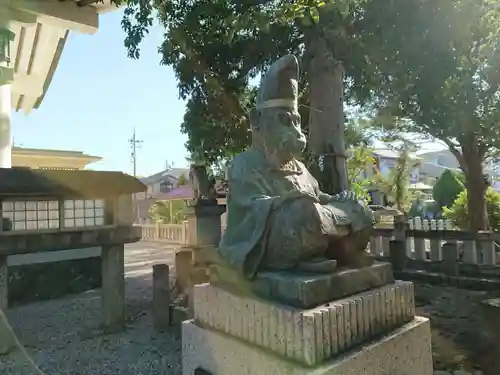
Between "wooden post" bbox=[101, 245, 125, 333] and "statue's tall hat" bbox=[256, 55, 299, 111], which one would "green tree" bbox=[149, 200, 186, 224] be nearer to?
"wooden post" bbox=[101, 245, 125, 333]

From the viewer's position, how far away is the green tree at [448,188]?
63.3ft

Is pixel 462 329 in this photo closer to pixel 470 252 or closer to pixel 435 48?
pixel 435 48

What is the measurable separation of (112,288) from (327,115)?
337 centimetres

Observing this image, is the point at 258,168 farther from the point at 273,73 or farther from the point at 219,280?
the point at 219,280

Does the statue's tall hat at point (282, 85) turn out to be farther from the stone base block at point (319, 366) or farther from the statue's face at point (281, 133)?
the stone base block at point (319, 366)

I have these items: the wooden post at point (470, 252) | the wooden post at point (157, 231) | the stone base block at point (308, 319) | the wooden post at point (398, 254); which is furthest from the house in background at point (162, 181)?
the stone base block at point (308, 319)

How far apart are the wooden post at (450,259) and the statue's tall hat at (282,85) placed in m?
5.80

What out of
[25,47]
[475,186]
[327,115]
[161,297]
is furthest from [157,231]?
[327,115]

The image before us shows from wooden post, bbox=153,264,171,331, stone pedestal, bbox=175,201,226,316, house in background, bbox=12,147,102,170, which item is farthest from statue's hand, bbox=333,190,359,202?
house in background, bbox=12,147,102,170

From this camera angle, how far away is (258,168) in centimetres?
256

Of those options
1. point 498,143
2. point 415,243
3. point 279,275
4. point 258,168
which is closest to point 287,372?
point 279,275

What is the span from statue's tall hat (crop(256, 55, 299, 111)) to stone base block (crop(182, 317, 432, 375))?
1.40 m

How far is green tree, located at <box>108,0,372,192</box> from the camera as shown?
185 inches

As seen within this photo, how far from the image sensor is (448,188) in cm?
1945
